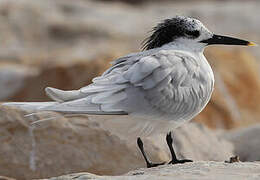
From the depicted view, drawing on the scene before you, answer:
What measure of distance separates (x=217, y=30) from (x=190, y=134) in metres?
7.89

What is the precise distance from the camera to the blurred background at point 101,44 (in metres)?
10.0

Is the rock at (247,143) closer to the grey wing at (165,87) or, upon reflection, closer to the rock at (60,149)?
the rock at (60,149)

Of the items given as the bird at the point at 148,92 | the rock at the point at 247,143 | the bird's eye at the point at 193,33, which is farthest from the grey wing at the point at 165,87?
the rock at the point at 247,143

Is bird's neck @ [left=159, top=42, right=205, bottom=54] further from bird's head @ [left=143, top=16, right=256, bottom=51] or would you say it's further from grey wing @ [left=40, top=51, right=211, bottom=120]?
grey wing @ [left=40, top=51, right=211, bottom=120]

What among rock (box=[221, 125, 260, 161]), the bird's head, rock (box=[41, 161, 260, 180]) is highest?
the bird's head

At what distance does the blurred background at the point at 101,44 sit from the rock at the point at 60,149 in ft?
10.4

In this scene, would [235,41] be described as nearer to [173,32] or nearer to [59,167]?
[173,32]

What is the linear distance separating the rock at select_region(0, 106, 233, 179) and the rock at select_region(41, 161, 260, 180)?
119 centimetres

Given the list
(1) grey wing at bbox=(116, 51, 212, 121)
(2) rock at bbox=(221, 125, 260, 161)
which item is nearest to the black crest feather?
(1) grey wing at bbox=(116, 51, 212, 121)

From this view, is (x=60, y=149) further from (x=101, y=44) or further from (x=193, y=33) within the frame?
(x=101, y=44)

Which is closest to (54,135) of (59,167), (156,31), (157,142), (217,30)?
(59,167)

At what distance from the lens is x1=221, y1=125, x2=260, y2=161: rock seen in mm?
7445

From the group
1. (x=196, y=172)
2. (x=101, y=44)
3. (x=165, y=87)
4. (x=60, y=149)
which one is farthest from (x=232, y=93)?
(x=196, y=172)

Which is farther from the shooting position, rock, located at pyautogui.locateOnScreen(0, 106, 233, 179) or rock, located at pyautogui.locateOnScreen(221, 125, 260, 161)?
rock, located at pyautogui.locateOnScreen(221, 125, 260, 161)
